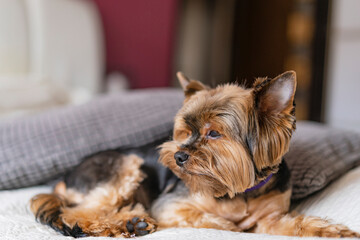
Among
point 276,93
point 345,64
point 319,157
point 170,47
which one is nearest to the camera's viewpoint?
point 276,93

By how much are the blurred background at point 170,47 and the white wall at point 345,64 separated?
1 centimetres

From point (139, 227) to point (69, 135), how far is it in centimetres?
64

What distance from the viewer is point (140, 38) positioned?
4.40 m

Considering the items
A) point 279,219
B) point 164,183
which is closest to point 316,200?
point 279,219

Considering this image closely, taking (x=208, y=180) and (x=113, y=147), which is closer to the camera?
(x=208, y=180)

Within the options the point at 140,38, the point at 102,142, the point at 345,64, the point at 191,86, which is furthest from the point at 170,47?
the point at 191,86

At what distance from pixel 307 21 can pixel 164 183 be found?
11.6ft

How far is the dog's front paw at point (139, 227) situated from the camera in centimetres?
136

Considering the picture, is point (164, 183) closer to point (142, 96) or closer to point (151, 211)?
point (151, 211)

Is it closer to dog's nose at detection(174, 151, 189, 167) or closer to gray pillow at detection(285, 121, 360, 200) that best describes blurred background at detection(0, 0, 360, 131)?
gray pillow at detection(285, 121, 360, 200)

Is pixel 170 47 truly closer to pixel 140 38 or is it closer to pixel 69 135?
pixel 140 38

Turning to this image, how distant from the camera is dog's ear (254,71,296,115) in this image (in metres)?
1.19

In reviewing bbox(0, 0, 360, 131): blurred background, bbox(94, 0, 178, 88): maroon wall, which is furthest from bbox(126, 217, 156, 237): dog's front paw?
bbox(94, 0, 178, 88): maroon wall

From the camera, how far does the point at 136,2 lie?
14.1 feet
